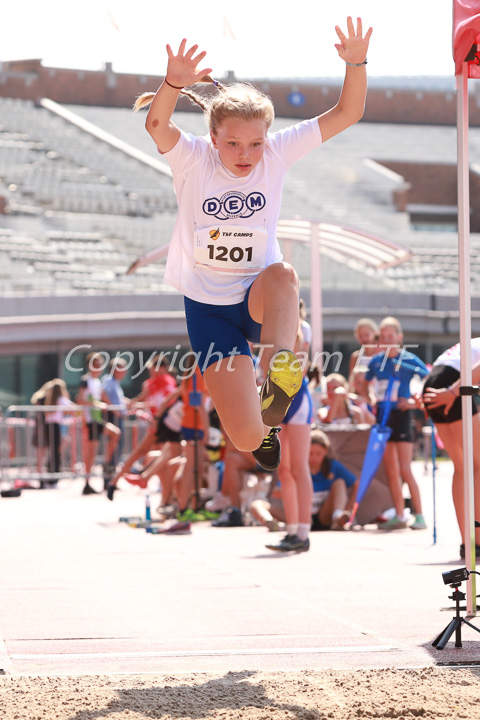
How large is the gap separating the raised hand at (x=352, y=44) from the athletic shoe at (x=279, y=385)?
4.62 ft

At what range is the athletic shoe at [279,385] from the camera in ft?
16.1

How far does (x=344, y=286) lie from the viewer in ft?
98.2

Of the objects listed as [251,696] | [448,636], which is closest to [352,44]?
[448,636]

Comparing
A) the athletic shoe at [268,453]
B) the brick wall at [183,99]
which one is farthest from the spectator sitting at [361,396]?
the brick wall at [183,99]

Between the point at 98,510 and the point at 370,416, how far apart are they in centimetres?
338

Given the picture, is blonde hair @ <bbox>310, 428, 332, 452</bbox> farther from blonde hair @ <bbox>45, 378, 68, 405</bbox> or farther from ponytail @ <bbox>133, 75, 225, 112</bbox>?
blonde hair @ <bbox>45, 378, 68, 405</bbox>

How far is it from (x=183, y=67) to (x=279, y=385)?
4.71 feet

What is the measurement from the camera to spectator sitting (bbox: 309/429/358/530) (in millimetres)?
10492

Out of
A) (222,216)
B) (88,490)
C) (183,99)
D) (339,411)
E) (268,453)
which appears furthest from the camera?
(183,99)

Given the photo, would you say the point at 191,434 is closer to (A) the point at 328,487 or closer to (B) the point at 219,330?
(A) the point at 328,487

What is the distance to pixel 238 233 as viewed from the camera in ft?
17.1

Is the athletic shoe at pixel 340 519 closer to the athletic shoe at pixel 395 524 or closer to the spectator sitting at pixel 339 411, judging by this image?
the athletic shoe at pixel 395 524

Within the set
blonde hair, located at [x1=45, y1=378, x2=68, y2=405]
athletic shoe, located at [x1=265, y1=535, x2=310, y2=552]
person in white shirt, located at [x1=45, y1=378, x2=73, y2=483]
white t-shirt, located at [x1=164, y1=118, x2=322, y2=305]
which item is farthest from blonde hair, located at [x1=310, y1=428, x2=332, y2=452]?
blonde hair, located at [x1=45, y1=378, x2=68, y2=405]

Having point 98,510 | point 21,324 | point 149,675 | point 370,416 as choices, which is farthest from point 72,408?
point 149,675
